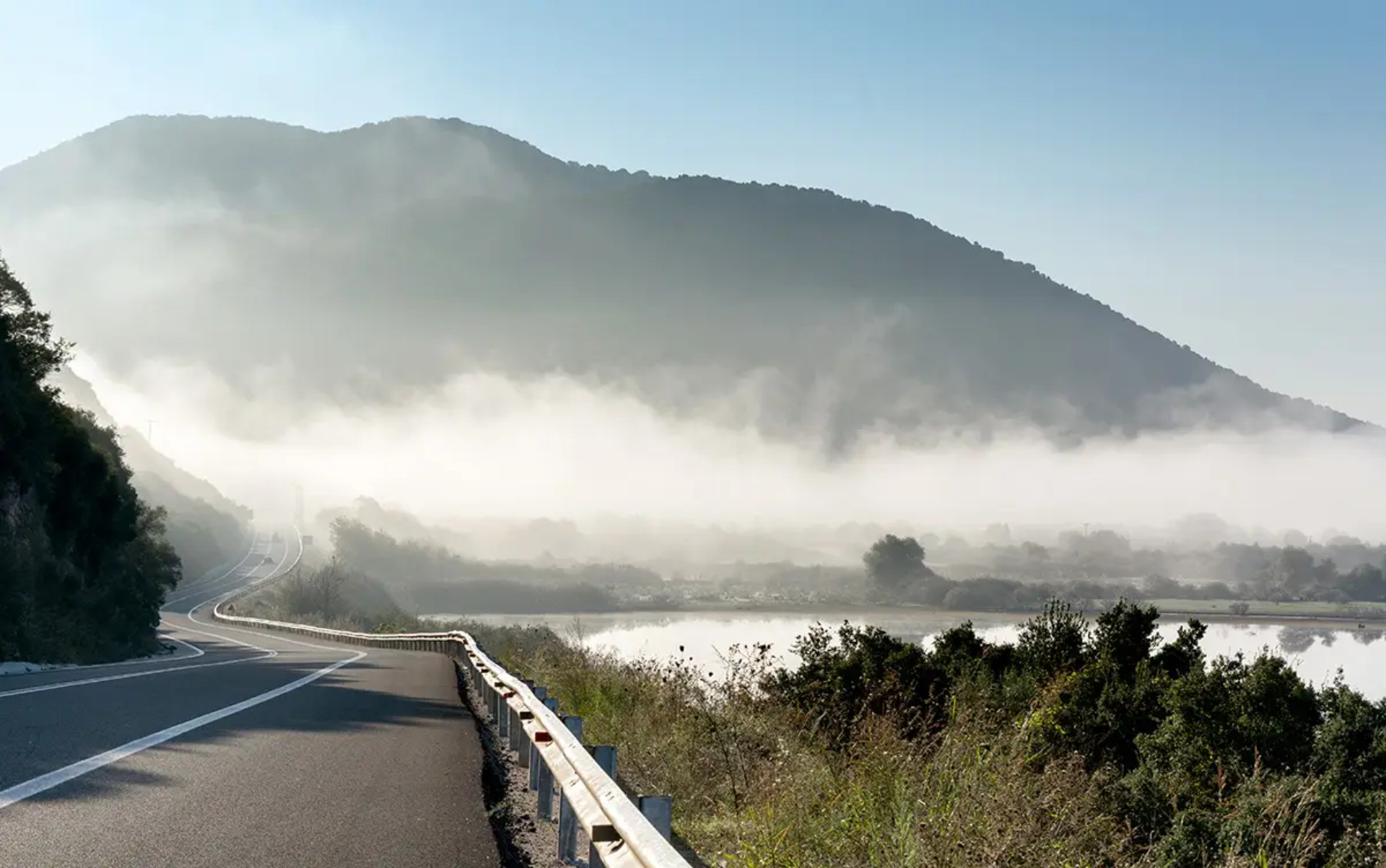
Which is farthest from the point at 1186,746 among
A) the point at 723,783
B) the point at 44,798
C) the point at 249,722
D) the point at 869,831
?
the point at 44,798

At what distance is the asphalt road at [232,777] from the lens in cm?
725

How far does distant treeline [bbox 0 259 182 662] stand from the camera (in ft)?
126

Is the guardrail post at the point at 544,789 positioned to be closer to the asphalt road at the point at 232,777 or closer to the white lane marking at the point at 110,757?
the asphalt road at the point at 232,777

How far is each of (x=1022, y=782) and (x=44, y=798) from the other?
6239 mm

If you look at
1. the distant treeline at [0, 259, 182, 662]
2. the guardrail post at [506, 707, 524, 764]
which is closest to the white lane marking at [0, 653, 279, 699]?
the guardrail post at [506, 707, 524, 764]

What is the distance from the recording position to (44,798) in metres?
8.30

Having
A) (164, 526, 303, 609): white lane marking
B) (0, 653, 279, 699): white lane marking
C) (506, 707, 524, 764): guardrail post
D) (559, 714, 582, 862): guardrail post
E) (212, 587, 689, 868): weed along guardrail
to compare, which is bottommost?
(164, 526, 303, 609): white lane marking

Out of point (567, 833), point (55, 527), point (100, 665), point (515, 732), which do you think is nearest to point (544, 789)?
point (567, 833)

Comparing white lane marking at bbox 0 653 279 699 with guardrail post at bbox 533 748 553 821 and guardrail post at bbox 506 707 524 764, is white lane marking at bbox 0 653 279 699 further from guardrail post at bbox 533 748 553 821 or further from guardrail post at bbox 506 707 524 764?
guardrail post at bbox 533 748 553 821

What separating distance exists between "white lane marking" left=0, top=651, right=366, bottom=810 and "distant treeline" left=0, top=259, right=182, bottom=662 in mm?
20446

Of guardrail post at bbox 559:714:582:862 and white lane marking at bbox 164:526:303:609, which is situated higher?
guardrail post at bbox 559:714:582:862

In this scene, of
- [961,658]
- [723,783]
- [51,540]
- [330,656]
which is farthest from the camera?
[51,540]

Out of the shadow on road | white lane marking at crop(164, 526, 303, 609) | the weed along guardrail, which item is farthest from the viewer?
white lane marking at crop(164, 526, 303, 609)

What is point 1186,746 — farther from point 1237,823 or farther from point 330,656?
point 330,656
